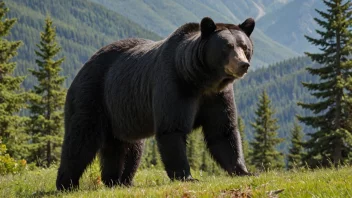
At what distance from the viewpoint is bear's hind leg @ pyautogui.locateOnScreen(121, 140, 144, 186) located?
10297 mm

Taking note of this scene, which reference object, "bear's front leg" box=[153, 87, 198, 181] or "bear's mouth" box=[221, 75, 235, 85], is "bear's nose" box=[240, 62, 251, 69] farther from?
"bear's front leg" box=[153, 87, 198, 181]

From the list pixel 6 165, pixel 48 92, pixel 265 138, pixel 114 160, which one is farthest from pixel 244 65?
pixel 265 138

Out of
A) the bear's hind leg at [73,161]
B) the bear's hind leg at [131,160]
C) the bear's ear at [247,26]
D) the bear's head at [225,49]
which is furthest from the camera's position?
the bear's hind leg at [131,160]

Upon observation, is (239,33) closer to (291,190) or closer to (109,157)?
(291,190)

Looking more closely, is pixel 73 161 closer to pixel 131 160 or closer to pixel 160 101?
pixel 131 160

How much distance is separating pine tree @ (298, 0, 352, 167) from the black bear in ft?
88.0

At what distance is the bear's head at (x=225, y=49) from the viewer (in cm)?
702

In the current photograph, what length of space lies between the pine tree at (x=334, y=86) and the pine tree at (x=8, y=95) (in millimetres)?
20695

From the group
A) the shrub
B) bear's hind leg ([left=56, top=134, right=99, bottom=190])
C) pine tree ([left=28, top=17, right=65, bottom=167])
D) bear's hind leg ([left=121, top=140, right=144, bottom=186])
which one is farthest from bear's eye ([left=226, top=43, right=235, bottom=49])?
pine tree ([left=28, top=17, right=65, bottom=167])

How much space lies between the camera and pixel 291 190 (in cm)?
523

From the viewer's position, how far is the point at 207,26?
7.41m

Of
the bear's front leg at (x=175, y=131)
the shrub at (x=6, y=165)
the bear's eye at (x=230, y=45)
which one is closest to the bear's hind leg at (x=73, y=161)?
the bear's front leg at (x=175, y=131)

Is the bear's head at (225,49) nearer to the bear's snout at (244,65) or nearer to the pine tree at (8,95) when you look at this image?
the bear's snout at (244,65)

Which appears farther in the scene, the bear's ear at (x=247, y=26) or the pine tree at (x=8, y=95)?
the pine tree at (x=8, y=95)
